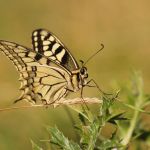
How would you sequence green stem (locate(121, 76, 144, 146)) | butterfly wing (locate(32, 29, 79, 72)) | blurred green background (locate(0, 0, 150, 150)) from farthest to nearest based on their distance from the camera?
blurred green background (locate(0, 0, 150, 150))
butterfly wing (locate(32, 29, 79, 72))
green stem (locate(121, 76, 144, 146))

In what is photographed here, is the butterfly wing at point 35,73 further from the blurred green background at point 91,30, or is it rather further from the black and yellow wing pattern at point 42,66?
the blurred green background at point 91,30

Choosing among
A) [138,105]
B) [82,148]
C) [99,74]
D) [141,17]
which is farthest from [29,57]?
[141,17]

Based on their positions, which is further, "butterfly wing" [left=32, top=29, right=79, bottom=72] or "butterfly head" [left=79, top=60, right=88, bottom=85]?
"butterfly wing" [left=32, top=29, right=79, bottom=72]

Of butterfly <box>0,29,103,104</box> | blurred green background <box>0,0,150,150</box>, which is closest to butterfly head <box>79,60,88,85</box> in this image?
butterfly <box>0,29,103,104</box>

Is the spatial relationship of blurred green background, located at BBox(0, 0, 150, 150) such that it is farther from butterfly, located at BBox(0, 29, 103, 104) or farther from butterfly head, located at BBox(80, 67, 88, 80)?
butterfly head, located at BBox(80, 67, 88, 80)

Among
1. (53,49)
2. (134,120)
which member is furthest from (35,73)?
(134,120)

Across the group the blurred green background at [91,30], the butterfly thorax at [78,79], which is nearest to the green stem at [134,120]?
the butterfly thorax at [78,79]

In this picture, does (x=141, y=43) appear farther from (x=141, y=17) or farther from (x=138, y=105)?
(x=138, y=105)
